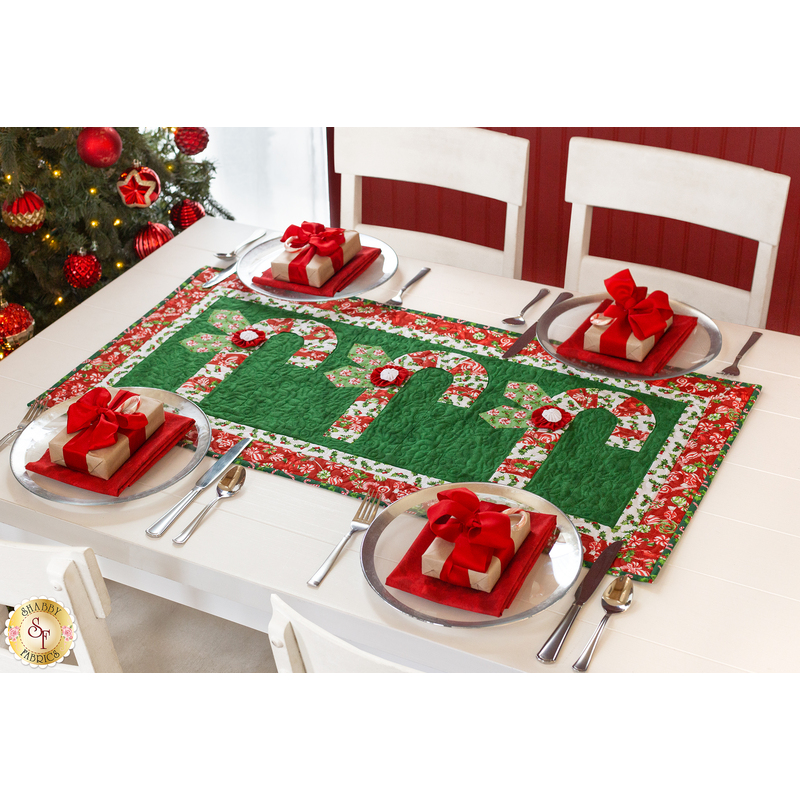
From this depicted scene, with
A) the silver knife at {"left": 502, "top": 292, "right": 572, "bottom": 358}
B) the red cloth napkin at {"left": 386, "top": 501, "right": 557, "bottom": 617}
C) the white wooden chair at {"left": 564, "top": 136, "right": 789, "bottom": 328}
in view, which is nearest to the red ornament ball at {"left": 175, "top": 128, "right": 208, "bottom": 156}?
the white wooden chair at {"left": 564, "top": 136, "right": 789, "bottom": 328}

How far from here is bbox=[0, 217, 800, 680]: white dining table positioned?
113 centimetres

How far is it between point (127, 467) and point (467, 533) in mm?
531

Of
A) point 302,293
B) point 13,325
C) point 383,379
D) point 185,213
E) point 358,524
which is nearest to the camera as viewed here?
point 358,524

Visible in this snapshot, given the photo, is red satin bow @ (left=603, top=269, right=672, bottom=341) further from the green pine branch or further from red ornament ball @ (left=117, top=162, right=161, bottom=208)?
the green pine branch

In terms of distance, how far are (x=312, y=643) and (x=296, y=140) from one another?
2754mm

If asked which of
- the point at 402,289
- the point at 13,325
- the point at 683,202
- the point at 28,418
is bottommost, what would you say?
the point at 13,325

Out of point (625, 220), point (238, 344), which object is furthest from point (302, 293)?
point (625, 220)

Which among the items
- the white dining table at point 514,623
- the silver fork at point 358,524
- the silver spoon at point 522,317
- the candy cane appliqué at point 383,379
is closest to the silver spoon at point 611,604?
the white dining table at point 514,623

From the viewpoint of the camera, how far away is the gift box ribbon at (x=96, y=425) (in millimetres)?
1370

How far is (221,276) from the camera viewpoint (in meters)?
1.90

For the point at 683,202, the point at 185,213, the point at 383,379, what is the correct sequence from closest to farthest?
the point at 383,379 → the point at 683,202 → the point at 185,213

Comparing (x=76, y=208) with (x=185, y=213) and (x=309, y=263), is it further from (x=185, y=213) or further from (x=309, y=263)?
(x=309, y=263)

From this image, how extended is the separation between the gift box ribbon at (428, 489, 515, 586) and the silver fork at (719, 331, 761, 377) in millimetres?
600

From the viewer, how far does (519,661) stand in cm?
111
